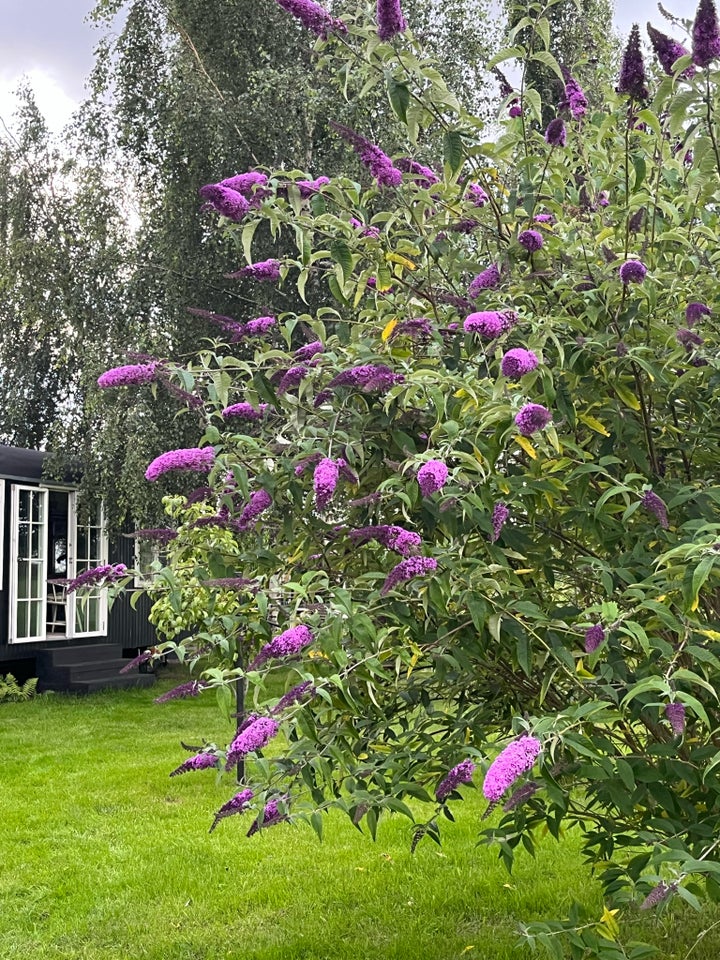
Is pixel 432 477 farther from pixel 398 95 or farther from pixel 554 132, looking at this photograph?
pixel 554 132

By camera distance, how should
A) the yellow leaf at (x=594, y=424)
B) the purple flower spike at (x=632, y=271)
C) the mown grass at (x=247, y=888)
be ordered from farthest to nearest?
the mown grass at (x=247, y=888) → the yellow leaf at (x=594, y=424) → the purple flower spike at (x=632, y=271)

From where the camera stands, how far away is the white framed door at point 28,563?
40.0ft

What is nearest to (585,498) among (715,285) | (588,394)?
(588,394)

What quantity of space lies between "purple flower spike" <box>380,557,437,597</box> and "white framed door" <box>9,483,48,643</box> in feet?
35.9

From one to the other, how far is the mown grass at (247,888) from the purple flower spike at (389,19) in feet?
8.89

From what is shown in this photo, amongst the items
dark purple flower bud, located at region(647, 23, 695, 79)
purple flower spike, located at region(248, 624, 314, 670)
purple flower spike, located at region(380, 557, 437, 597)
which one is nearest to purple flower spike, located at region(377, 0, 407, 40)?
dark purple flower bud, located at region(647, 23, 695, 79)

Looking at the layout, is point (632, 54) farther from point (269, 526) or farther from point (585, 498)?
point (269, 526)

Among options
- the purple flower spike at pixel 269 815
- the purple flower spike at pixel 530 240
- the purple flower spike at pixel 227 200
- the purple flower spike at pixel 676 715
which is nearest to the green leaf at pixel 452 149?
the purple flower spike at pixel 530 240

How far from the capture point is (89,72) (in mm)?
13961

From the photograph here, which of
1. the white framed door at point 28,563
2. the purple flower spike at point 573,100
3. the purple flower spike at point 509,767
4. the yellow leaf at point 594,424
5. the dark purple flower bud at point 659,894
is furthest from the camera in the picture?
the white framed door at point 28,563

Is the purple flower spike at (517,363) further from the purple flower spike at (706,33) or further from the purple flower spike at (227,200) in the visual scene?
the purple flower spike at (227,200)

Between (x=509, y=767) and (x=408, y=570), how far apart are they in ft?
1.84

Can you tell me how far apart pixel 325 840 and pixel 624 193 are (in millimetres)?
4105

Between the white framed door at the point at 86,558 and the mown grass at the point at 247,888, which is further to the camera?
the white framed door at the point at 86,558
